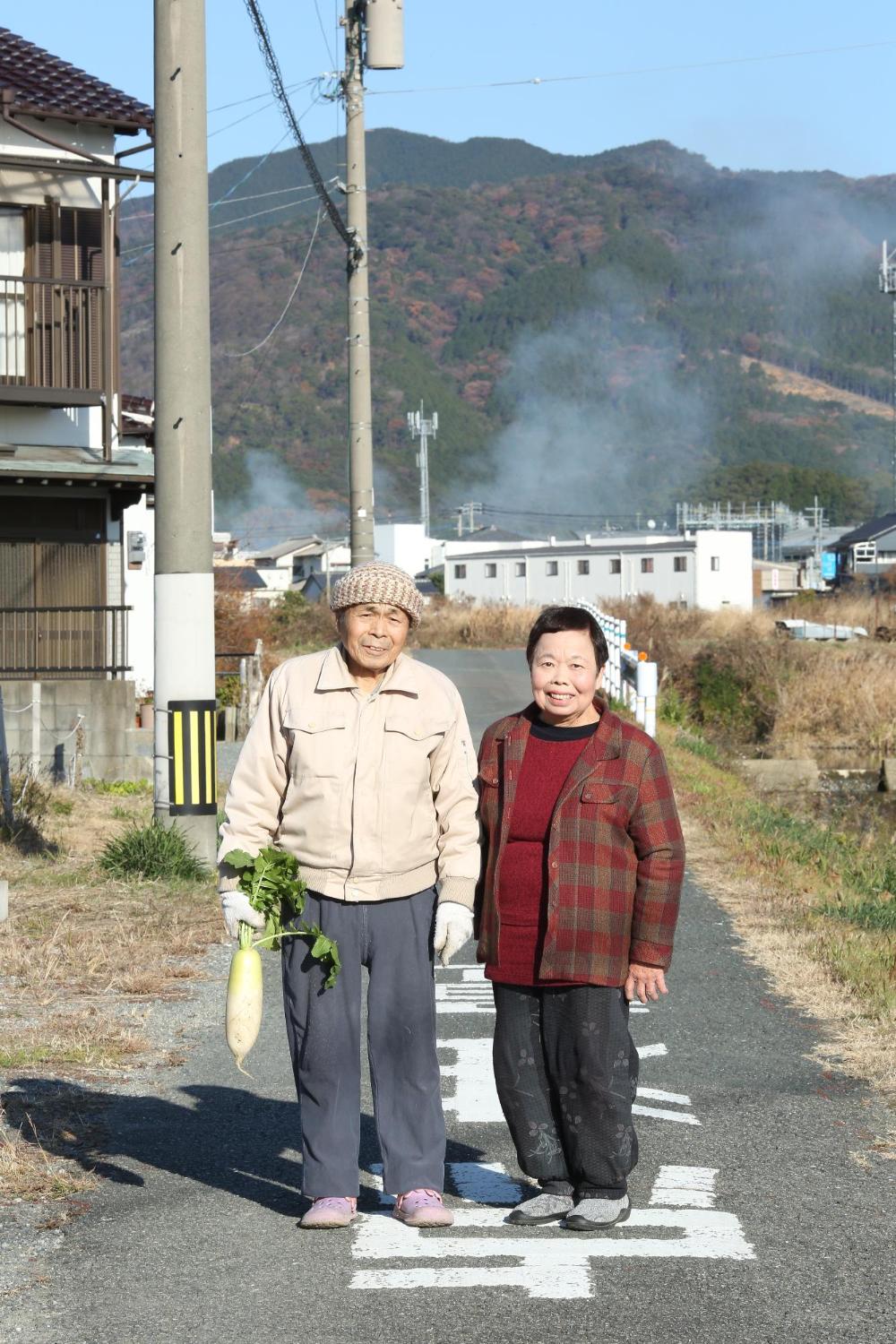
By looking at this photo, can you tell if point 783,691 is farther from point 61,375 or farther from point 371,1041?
point 371,1041

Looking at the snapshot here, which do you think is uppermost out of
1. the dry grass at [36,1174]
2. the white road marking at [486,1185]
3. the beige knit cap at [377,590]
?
the beige knit cap at [377,590]

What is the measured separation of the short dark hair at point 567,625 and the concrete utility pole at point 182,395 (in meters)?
5.85

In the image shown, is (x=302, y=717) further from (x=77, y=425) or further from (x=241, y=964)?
(x=77, y=425)

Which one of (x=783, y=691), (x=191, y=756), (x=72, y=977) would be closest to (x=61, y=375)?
(x=191, y=756)

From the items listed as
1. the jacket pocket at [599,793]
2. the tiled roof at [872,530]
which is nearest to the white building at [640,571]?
the tiled roof at [872,530]

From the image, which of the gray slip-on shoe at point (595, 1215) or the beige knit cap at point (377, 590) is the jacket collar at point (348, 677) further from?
the gray slip-on shoe at point (595, 1215)

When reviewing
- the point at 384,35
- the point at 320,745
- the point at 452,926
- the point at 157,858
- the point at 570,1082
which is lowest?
the point at 157,858

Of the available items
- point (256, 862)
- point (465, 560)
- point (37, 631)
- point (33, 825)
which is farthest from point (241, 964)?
point (465, 560)

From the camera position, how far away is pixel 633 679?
2077cm

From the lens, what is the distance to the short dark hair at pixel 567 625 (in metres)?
4.69

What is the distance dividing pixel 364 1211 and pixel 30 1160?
3.57 feet

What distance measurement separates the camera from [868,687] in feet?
90.3

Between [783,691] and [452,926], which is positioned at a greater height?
[452,926]

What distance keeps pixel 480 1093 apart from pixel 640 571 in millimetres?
69980
